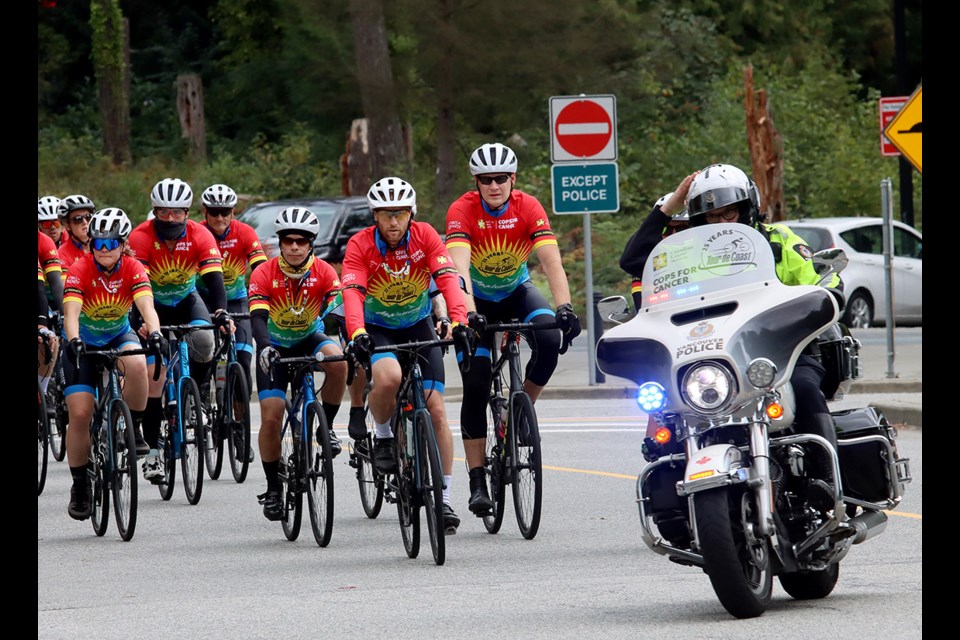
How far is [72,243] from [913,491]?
6.77 m

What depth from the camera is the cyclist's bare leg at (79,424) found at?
38.7 ft

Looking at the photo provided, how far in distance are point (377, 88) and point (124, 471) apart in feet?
81.3

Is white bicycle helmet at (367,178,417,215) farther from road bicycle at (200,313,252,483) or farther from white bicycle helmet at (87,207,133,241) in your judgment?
road bicycle at (200,313,252,483)

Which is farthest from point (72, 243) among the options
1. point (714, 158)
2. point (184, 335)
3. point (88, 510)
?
point (714, 158)

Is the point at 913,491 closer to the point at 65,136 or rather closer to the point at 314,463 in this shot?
the point at 314,463

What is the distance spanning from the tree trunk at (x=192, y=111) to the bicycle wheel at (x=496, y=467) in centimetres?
3479

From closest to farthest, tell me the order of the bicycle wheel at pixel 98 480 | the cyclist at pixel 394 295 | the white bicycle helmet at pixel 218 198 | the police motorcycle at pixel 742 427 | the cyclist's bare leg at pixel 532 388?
the police motorcycle at pixel 742 427
the cyclist at pixel 394 295
the cyclist's bare leg at pixel 532 388
the bicycle wheel at pixel 98 480
the white bicycle helmet at pixel 218 198

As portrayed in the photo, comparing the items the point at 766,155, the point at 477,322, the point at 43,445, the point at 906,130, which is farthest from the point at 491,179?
the point at 766,155

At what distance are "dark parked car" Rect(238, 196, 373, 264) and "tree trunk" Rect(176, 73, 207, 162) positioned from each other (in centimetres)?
1641

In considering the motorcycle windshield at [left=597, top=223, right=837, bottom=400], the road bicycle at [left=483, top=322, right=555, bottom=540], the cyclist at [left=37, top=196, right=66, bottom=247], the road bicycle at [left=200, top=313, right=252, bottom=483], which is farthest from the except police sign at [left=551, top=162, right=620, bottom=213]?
the motorcycle windshield at [left=597, top=223, right=837, bottom=400]

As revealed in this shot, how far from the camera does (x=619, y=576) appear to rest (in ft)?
29.8

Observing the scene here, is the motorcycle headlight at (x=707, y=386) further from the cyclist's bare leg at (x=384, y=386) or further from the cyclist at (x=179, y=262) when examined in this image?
the cyclist at (x=179, y=262)

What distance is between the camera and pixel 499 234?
11.2 meters

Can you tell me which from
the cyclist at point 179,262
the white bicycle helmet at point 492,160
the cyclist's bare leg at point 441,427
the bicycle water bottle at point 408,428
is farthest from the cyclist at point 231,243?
the bicycle water bottle at point 408,428
